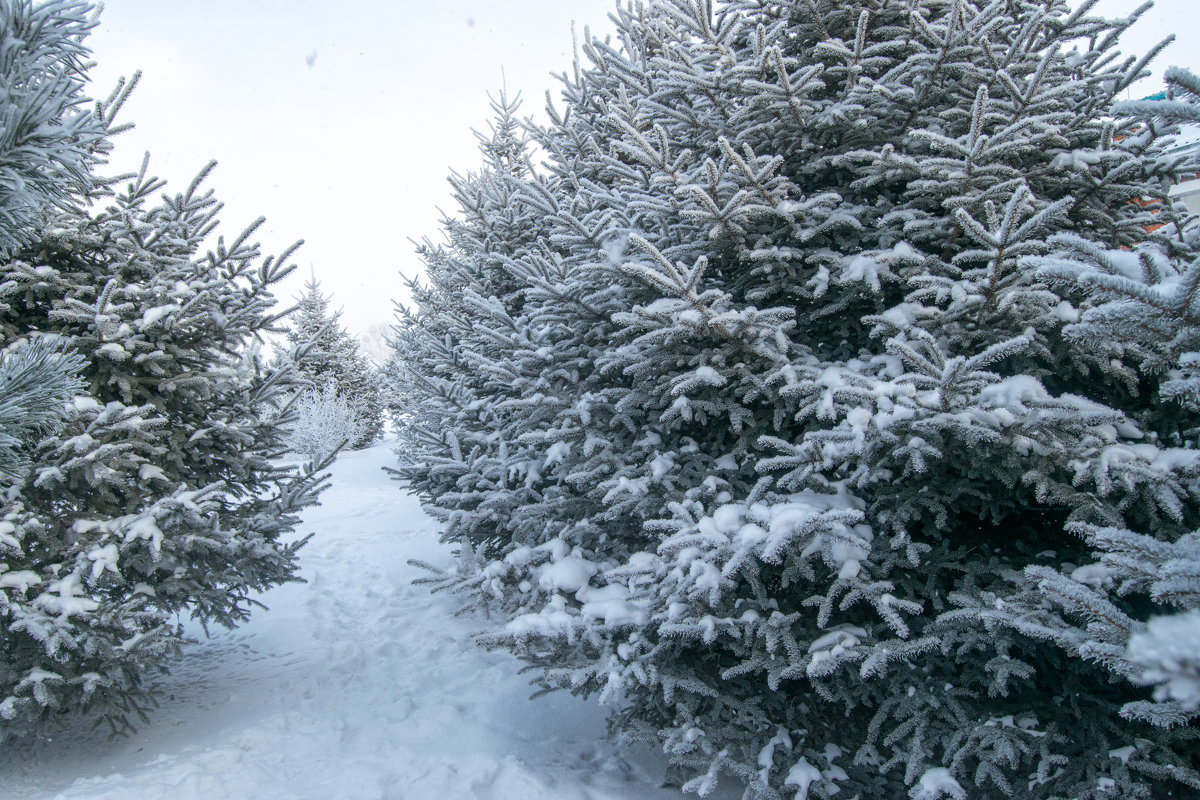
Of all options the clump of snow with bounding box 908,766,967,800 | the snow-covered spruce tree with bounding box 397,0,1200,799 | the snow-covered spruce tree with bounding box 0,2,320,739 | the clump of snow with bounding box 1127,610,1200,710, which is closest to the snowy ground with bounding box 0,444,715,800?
the snow-covered spruce tree with bounding box 0,2,320,739

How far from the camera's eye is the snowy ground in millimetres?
3688

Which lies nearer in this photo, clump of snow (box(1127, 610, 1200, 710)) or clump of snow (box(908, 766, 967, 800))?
clump of snow (box(1127, 610, 1200, 710))

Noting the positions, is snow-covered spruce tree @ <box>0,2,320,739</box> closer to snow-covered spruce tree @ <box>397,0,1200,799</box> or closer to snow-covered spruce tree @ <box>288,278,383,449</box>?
snow-covered spruce tree @ <box>397,0,1200,799</box>

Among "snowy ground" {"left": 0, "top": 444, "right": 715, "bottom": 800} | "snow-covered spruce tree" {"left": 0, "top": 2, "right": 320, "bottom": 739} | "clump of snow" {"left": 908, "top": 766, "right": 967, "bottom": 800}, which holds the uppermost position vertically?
"snow-covered spruce tree" {"left": 0, "top": 2, "right": 320, "bottom": 739}

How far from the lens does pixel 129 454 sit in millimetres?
4125

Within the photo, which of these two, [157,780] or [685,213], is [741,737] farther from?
[157,780]

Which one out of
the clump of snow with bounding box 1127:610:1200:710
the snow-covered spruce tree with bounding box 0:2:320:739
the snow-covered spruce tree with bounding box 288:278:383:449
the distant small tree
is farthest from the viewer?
the snow-covered spruce tree with bounding box 288:278:383:449

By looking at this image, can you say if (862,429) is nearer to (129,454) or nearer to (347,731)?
(347,731)

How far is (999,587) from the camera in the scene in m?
2.92

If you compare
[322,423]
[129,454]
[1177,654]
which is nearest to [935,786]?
[1177,654]

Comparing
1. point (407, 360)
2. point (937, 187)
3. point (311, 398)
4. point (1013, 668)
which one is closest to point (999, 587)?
point (1013, 668)

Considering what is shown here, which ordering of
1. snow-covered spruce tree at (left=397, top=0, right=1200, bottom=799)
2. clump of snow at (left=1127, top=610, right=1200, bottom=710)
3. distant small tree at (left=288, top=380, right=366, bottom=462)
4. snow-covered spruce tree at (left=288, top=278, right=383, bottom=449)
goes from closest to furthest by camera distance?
clump of snow at (left=1127, top=610, right=1200, bottom=710), snow-covered spruce tree at (left=397, top=0, right=1200, bottom=799), distant small tree at (left=288, top=380, right=366, bottom=462), snow-covered spruce tree at (left=288, top=278, right=383, bottom=449)

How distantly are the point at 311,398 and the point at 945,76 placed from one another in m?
22.0

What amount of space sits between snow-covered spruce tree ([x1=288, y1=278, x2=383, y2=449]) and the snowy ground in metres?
16.4
